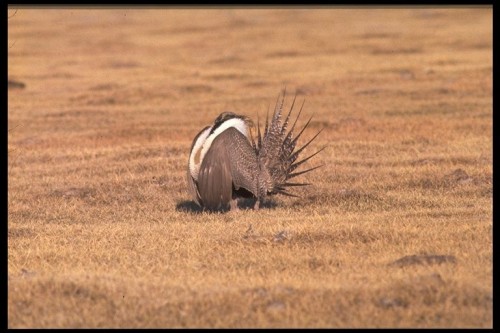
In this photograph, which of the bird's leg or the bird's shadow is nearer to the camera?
the bird's leg

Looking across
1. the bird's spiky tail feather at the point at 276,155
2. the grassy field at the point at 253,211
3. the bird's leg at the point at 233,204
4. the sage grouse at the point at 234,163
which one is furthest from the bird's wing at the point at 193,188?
the bird's spiky tail feather at the point at 276,155

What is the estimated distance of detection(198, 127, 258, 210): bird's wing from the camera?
10.0m

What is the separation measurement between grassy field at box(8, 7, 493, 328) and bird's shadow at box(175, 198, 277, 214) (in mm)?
69

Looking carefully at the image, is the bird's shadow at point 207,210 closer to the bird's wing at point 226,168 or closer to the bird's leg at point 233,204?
the bird's leg at point 233,204

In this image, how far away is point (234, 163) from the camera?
33.0 ft

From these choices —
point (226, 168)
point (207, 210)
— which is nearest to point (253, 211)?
point (207, 210)

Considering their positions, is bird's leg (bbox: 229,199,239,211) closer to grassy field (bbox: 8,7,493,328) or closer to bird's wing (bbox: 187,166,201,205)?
grassy field (bbox: 8,7,493,328)

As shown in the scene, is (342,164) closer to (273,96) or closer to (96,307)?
(96,307)

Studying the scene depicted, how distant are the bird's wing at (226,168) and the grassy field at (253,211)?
0.27m

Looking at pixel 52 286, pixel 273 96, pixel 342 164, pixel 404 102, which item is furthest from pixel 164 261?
pixel 273 96

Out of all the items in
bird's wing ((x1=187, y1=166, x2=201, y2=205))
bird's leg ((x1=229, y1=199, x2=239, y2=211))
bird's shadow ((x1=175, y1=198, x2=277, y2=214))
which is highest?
bird's wing ((x1=187, y1=166, x2=201, y2=205))

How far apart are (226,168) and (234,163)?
10cm

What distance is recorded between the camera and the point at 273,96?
22.7 meters

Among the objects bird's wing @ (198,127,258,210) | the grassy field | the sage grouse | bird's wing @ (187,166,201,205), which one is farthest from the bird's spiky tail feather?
bird's wing @ (187,166,201,205)
